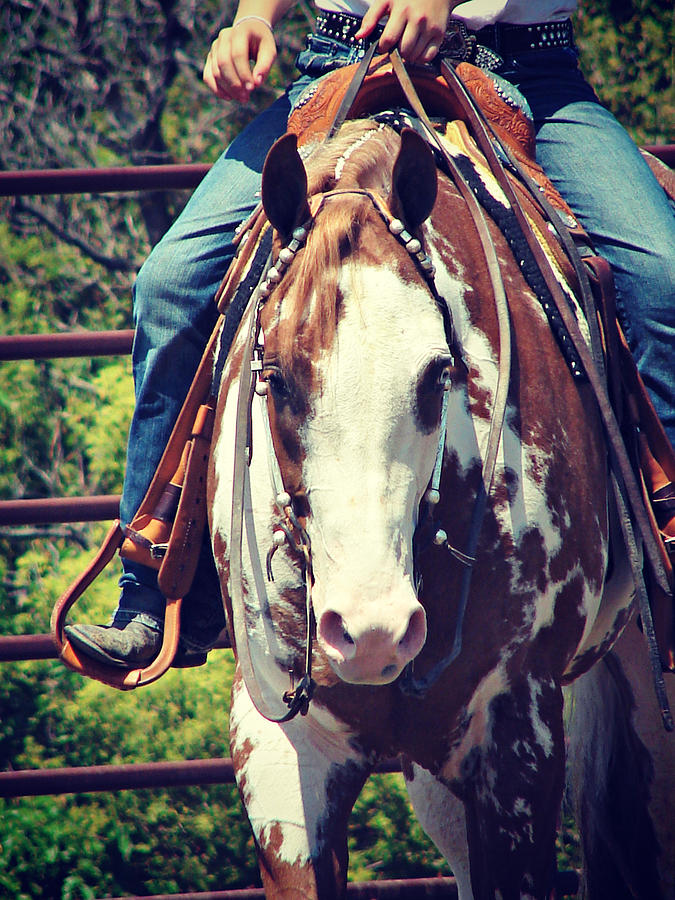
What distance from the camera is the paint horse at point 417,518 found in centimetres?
165

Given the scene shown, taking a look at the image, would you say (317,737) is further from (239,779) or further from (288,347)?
(288,347)

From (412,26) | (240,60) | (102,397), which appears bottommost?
(102,397)

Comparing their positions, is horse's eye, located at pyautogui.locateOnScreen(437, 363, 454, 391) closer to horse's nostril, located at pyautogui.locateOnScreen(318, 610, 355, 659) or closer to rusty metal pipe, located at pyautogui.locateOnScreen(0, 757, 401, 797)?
horse's nostril, located at pyautogui.locateOnScreen(318, 610, 355, 659)

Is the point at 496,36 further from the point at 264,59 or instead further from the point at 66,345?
the point at 66,345

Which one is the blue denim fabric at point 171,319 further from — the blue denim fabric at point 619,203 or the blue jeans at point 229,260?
the blue denim fabric at point 619,203

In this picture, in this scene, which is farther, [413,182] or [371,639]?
[413,182]

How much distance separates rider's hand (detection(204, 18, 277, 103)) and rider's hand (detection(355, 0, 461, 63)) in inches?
10.4

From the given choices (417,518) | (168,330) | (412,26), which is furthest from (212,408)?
(412,26)

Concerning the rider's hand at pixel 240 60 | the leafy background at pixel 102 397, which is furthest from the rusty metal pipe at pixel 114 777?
the rider's hand at pixel 240 60

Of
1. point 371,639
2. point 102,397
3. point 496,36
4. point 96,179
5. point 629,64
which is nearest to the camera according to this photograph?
point 371,639

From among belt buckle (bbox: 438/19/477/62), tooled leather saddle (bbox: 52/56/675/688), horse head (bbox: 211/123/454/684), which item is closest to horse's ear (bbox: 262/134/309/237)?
horse head (bbox: 211/123/454/684)

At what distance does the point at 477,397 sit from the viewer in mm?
1922

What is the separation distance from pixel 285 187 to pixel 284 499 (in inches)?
20.4

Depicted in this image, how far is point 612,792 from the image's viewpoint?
2719 millimetres
